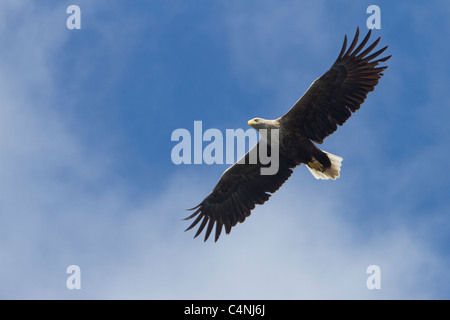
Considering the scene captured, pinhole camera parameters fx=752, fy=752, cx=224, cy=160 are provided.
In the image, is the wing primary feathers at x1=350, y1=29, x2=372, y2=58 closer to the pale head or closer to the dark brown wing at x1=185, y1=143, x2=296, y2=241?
the pale head

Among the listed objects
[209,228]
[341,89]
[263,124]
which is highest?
[341,89]

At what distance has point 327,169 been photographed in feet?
54.0

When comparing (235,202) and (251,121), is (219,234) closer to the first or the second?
(235,202)

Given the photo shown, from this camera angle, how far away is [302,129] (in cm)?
1588

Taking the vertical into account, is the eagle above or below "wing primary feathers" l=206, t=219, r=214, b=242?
above

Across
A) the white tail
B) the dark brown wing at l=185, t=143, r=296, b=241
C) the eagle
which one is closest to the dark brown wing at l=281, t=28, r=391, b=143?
the eagle

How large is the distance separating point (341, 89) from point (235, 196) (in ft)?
11.6

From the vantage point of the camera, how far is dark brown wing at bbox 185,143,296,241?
1695 centimetres

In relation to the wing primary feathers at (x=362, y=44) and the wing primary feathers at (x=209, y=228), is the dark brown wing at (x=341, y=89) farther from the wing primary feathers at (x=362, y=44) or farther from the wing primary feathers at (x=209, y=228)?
the wing primary feathers at (x=209, y=228)

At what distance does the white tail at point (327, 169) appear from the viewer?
53.6 ft

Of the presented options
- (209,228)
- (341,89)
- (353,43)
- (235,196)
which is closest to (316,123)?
(341,89)

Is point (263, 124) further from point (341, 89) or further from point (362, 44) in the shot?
point (362, 44)

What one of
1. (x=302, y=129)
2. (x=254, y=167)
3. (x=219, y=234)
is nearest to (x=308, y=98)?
(x=302, y=129)

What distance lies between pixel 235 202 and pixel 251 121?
218 cm
